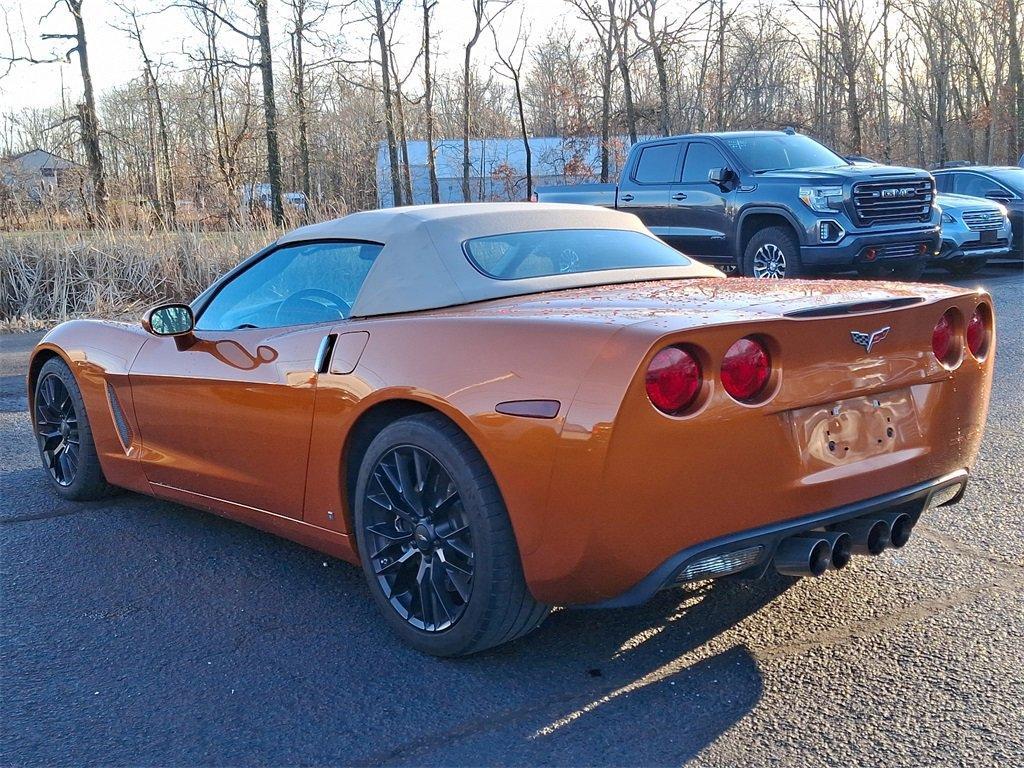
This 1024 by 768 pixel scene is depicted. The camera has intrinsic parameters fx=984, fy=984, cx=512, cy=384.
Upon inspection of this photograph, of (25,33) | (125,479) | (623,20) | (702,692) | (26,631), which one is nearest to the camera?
(702,692)

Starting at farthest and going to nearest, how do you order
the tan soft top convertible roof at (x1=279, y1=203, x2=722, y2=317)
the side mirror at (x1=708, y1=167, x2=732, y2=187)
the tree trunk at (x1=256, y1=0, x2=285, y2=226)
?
the tree trunk at (x1=256, y1=0, x2=285, y2=226)
the side mirror at (x1=708, y1=167, x2=732, y2=187)
the tan soft top convertible roof at (x1=279, y1=203, x2=722, y2=317)

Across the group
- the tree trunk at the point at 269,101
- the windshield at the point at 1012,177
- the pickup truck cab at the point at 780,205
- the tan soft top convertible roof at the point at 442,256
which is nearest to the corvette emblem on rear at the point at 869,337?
the tan soft top convertible roof at the point at 442,256

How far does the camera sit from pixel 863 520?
294 cm

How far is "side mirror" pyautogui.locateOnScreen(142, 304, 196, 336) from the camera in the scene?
412cm

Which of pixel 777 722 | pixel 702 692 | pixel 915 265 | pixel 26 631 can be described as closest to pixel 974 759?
pixel 777 722

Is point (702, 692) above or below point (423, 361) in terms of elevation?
below

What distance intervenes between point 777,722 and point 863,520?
0.68 metres

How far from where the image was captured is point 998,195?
51.1 feet

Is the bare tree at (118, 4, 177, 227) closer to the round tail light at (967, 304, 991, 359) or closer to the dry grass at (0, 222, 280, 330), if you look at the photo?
the dry grass at (0, 222, 280, 330)

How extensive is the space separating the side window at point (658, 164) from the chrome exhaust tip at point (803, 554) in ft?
34.4

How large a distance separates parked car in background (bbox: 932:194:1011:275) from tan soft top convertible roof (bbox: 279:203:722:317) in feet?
34.3

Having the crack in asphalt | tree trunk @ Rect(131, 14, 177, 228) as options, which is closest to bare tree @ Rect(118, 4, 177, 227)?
tree trunk @ Rect(131, 14, 177, 228)

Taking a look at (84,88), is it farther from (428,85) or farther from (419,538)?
(419,538)

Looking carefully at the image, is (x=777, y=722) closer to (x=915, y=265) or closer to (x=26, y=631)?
(x=26, y=631)
